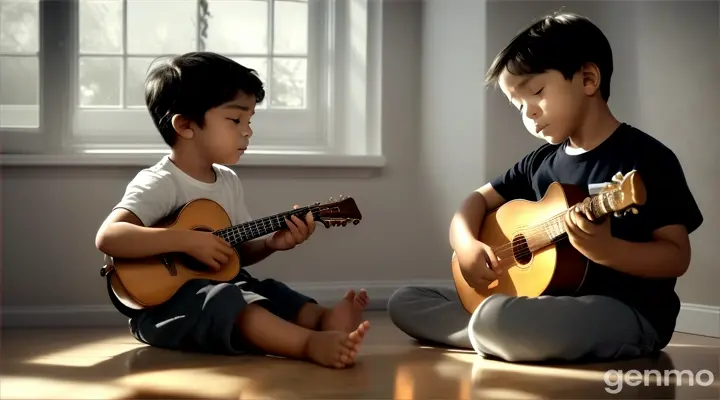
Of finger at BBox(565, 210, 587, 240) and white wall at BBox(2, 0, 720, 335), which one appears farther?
white wall at BBox(2, 0, 720, 335)

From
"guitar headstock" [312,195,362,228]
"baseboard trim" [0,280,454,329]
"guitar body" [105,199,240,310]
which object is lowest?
"baseboard trim" [0,280,454,329]

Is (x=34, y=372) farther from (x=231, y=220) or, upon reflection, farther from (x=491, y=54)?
(x=491, y=54)

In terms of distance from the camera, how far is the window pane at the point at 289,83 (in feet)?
9.62

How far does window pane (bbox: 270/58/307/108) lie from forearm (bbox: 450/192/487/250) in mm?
930

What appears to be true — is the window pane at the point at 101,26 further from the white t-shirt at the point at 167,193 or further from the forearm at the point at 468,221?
→ the forearm at the point at 468,221

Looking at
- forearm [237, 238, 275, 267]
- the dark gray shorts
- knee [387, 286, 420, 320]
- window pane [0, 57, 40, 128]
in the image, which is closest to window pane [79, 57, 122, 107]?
window pane [0, 57, 40, 128]

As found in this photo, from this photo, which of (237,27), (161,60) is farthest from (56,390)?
(237,27)

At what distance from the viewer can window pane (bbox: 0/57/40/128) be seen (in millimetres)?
2637

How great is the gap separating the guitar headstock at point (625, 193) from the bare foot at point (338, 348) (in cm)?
50

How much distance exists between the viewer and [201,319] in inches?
76.6

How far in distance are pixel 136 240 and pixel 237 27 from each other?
1.13 metres

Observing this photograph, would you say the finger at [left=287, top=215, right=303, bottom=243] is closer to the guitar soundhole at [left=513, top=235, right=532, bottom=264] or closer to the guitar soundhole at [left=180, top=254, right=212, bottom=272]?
the guitar soundhole at [left=180, top=254, right=212, bottom=272]

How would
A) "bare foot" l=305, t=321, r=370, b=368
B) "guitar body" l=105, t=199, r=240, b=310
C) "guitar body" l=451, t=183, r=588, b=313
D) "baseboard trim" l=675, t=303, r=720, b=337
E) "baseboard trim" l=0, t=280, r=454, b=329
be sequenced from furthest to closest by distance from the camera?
"baseboard trim" l=0, t=280, r=454, b=329, "baseboard trim" l=675, t=303, r=720, b=337, "guitar body" l=105, t=199, r=240, b=310, "guitar body" l=451, t=183, r=588, b=313, "bare foot" l=305, t=321, r=370, b=368

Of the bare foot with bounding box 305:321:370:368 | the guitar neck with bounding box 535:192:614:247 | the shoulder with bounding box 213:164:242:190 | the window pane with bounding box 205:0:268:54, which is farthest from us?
the window pane with bounding box 205:0:268:54
